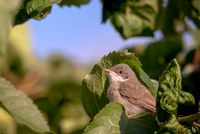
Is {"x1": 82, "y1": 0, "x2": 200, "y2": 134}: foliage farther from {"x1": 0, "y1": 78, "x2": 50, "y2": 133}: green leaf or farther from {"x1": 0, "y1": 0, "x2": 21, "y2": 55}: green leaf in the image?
{"x1": 0, "y1": 0, "x2": 21, "y2": 55}: green leaf

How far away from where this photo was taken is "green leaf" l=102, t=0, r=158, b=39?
12.1 feet

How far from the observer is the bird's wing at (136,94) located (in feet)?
11.4

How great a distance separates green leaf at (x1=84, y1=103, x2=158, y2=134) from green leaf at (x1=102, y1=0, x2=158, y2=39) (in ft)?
4.07

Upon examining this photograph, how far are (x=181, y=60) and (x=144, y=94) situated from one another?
135 centimetres

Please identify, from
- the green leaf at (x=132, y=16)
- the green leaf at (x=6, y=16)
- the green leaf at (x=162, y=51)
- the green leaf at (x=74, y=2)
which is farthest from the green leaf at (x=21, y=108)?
the green leaf at (x=162, y=51)

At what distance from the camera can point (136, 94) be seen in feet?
13.4

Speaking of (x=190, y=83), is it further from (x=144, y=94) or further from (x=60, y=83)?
(x=60, y=83)

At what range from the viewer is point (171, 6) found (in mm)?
4375

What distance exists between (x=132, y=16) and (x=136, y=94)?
1.89 ft

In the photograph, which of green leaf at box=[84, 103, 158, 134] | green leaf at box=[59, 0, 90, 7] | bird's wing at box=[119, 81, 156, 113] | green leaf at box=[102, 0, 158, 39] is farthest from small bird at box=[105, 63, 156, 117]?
green leaf at box=[84, 103, 158, 134]

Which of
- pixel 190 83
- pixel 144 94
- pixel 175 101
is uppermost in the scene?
pixel 175 101

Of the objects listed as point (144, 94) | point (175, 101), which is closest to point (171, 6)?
point (144, 94)

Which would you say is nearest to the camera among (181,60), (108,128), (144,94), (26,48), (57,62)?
(108,128)

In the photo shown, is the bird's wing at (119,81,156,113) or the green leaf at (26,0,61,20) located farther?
the bird's wing at (119,81,156,113)
